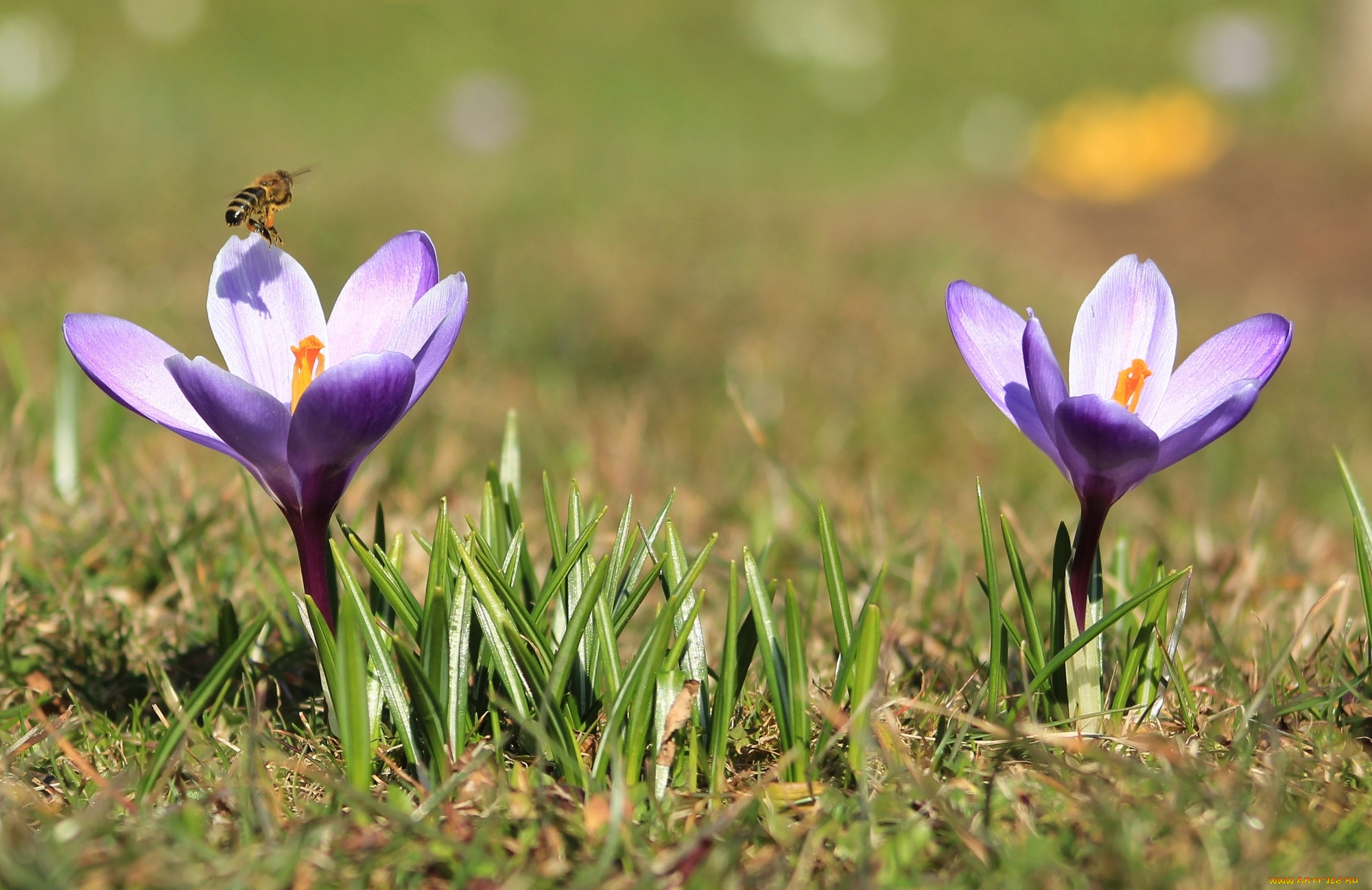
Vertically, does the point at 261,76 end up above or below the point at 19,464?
above

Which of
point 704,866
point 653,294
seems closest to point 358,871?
point 704,866

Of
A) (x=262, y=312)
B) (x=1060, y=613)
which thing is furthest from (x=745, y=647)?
(x=262, y=312)

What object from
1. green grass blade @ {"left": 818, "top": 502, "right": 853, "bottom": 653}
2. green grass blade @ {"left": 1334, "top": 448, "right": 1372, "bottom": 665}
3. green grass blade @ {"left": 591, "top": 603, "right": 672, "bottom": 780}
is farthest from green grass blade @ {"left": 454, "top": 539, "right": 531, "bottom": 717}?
green grass blade @ {"left": 1334, "top": 448, "right": 1372, "bottom": 665}

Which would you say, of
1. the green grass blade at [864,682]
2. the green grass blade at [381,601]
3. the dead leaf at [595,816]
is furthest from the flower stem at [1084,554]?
the green grass blade at [381,601]

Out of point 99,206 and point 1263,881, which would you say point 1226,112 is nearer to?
point 99,206

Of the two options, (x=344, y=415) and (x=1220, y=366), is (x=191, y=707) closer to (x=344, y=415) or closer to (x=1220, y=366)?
(x=344, y=415)

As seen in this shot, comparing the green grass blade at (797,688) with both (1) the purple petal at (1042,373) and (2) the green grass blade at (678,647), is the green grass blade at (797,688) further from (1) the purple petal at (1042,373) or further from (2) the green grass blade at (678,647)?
(1) the purple petal at (1042,373)
